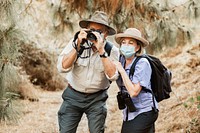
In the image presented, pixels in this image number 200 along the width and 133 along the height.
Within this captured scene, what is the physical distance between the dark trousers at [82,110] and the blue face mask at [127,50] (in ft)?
1.62

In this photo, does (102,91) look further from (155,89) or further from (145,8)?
(145,8)

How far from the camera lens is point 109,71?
3.10m

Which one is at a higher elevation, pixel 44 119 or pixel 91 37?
pixel 91 37

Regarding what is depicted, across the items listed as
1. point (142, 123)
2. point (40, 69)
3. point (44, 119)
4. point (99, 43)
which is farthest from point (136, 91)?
point (40, 69)

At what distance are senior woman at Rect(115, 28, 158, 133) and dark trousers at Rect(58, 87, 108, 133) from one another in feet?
1.04

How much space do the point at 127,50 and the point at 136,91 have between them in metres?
0.32

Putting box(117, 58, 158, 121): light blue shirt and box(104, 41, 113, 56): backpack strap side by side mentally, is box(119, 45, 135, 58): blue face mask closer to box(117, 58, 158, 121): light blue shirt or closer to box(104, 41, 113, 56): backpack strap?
box(117, 58, 158, 121): light blue shirt

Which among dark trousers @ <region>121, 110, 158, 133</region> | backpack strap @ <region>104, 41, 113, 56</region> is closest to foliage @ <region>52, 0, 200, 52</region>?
backpack strap @ <region>104, 41, 113, 56</region>

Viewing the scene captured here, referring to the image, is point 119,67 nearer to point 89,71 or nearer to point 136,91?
point 136,91

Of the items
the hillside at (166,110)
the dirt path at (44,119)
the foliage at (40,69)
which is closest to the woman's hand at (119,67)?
the hillside at (166,110)

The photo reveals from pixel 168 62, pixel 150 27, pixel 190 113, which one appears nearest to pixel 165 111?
pixel 190 113

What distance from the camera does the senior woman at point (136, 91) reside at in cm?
295

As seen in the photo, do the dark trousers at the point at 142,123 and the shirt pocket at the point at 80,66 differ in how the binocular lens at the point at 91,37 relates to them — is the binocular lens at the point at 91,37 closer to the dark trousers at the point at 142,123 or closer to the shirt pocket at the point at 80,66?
the shirt pocket at the point at 80,66

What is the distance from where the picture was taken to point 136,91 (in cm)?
293
